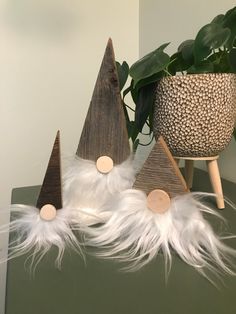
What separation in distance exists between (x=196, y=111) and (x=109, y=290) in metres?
0.33

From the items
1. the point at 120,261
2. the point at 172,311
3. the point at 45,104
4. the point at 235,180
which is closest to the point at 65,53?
the point at 45,104

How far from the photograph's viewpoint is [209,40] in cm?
50

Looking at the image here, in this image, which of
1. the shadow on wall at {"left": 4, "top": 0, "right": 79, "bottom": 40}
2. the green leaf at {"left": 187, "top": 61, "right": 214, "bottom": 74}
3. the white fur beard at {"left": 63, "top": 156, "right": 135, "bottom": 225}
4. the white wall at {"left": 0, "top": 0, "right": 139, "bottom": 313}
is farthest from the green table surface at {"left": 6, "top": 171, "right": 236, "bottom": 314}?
the shadow on wall at {"left": 4, "top": 0, "right": 79, "bottom": 40}

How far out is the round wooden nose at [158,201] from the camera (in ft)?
1.56

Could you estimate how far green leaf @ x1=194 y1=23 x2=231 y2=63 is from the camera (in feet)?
1.64

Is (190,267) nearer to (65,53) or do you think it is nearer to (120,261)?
(120,261)

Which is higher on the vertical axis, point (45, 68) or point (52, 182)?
point (45, 68)

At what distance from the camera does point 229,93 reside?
0.55 meters

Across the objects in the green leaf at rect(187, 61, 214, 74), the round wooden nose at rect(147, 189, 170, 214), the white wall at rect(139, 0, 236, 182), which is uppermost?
the white wall at rect(139, 0, 236, 182)

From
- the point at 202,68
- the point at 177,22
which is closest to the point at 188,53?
the point at 202,68

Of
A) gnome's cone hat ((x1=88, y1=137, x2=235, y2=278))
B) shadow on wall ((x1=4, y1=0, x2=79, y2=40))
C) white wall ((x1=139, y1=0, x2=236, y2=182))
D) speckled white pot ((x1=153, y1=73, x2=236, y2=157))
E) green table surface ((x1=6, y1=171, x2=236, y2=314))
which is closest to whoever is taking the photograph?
green table surface ((x1=6, y1=171, x2=236, y2=314))

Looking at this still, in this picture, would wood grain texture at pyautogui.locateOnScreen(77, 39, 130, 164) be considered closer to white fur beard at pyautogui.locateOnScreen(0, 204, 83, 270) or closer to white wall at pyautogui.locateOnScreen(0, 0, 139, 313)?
white fur beard at pyautogui.locateOnScreen(0, 204, 83, 270)

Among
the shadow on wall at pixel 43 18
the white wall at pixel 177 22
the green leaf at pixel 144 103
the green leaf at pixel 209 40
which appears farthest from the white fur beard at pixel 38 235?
the shadow on wall at pixel 43 18

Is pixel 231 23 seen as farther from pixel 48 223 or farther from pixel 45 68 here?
pixel 45 68
